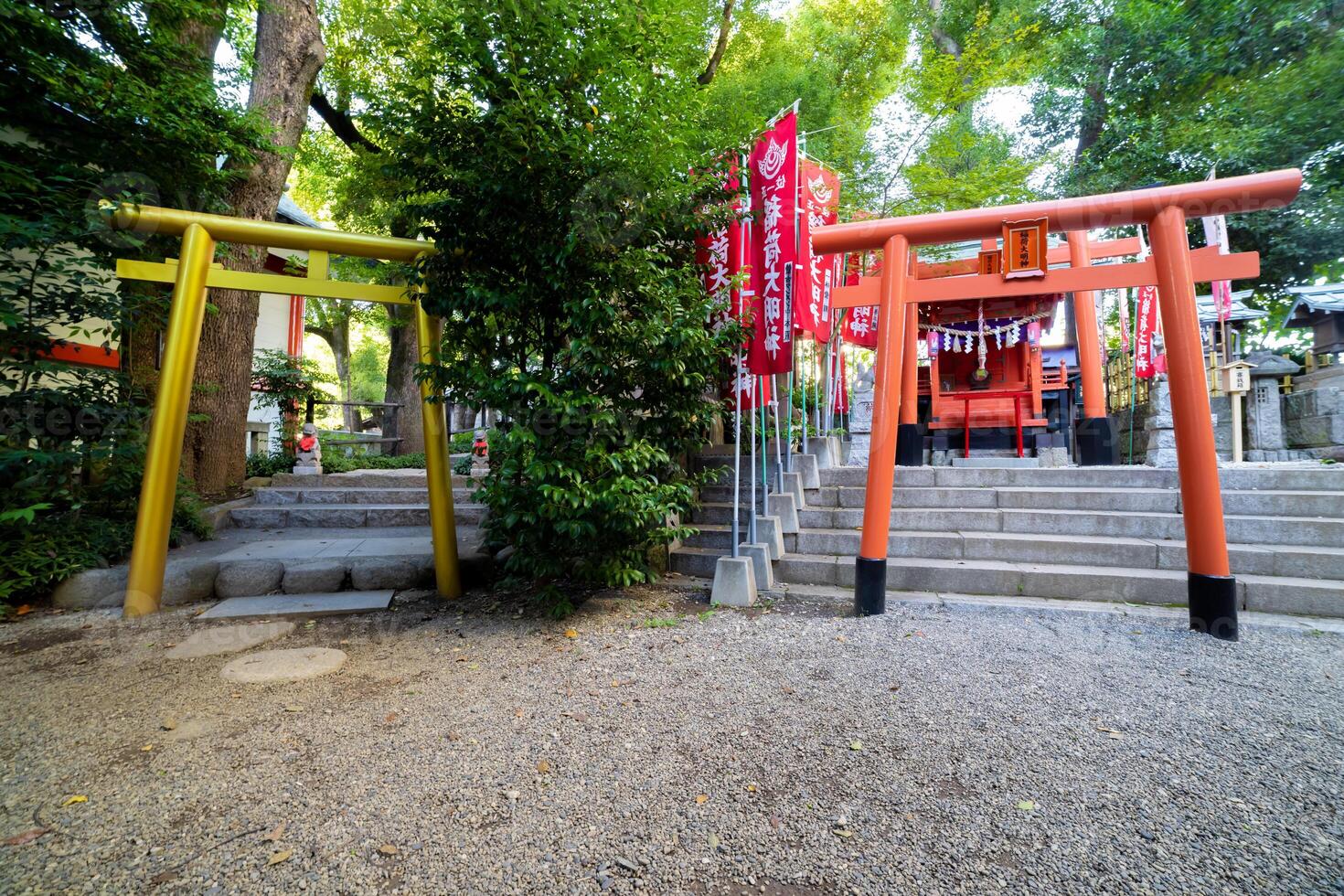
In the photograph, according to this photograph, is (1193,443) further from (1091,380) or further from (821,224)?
(1091,380)

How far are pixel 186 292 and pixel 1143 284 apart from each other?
21.7ft

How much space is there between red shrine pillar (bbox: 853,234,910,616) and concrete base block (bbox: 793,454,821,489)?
57.4 inches

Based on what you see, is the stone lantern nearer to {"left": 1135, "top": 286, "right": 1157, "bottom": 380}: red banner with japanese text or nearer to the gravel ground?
{"left": 1135, "top": 286, "right": 1157, "bottom": 380}: red banner with japanese text

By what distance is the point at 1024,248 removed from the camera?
3814mm

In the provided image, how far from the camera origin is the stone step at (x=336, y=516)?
5.73 meters

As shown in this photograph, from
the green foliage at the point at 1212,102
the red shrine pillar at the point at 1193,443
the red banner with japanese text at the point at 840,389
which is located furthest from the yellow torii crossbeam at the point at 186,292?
the green foliage at the point at 1212,102

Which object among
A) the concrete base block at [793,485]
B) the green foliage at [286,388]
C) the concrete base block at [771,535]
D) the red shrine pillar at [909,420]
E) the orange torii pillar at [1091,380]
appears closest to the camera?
the concrete base block at [771,535]

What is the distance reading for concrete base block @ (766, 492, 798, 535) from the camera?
4.84 meters

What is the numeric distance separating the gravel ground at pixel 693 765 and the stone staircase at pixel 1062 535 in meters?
0.61

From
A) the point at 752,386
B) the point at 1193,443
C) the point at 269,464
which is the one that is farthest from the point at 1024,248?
Result: the point at 269,464

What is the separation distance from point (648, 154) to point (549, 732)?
3215mm

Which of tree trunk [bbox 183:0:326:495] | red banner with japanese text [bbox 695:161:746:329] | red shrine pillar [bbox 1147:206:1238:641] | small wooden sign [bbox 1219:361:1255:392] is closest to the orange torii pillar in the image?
small wooden sign [bbox 1219:361:1255:392]

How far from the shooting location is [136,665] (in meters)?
3.03

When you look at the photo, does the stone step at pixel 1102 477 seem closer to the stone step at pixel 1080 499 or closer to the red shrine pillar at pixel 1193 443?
the stone step at pixel 1080 499
